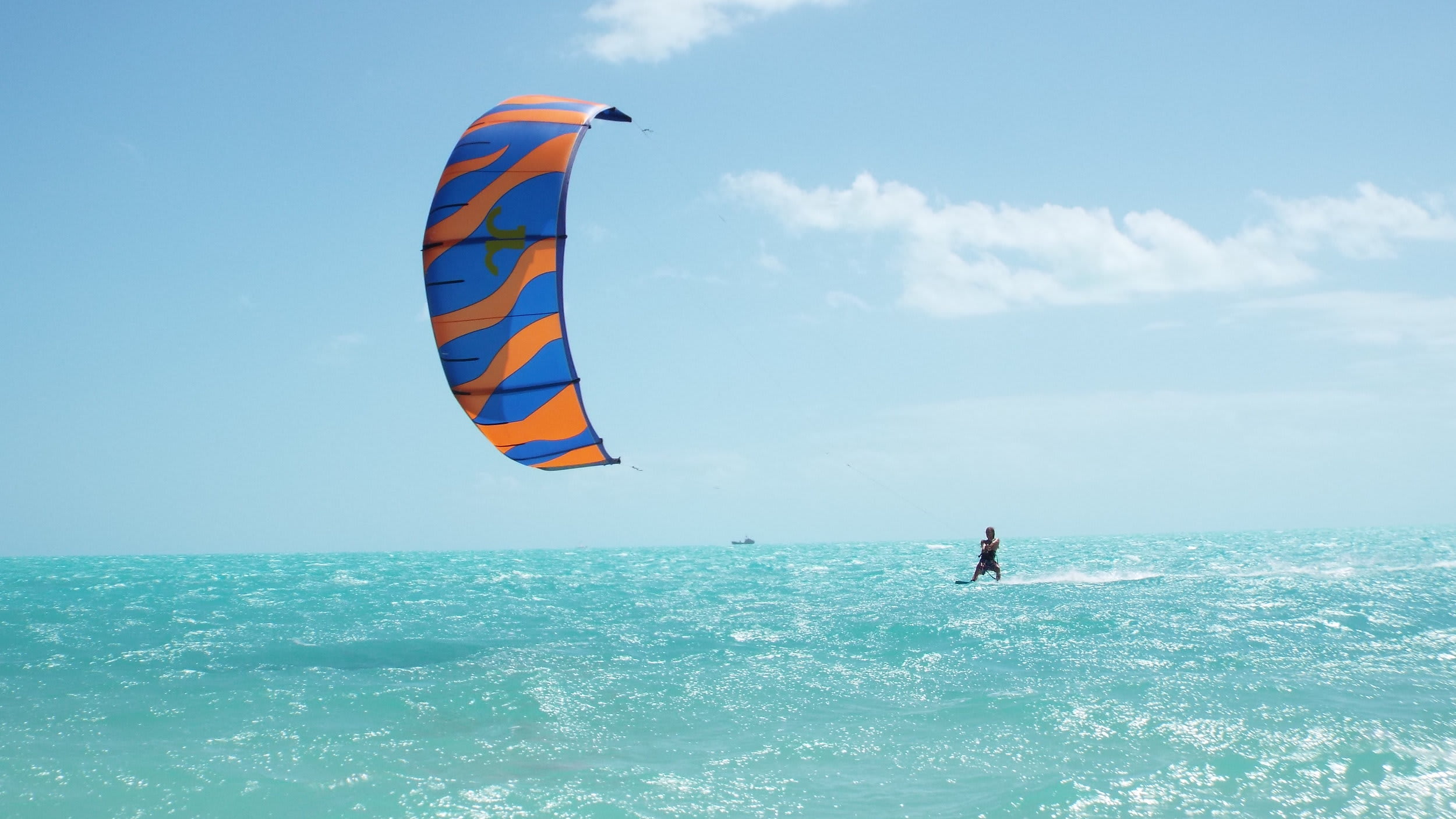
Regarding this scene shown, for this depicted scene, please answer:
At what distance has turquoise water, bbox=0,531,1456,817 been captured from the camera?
24.8 feet

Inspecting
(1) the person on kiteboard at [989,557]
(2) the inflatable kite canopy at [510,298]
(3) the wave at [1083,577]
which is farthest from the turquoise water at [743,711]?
(3) the wave at [1083,577]

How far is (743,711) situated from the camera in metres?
10.1

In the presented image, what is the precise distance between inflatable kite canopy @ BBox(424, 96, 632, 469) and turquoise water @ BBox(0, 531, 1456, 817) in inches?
108

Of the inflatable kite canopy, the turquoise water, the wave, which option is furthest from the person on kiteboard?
the inflatable kite canopy

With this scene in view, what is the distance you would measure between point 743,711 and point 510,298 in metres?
4.75

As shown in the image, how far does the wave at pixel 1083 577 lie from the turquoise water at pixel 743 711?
7171 mm

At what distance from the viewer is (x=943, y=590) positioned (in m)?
24.5

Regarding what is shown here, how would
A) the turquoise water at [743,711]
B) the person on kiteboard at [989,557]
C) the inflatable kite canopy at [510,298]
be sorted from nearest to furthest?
the turquoise water at [743,711] < the inflatable kite canopy at [510,298] < the person on kiteboard at [989,557]

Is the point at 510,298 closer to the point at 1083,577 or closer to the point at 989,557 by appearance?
the point at 989,557

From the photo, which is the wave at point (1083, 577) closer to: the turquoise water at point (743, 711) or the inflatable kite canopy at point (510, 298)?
the turquoise water at point (743, 711)

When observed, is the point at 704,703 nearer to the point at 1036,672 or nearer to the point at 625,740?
the point at 625,740

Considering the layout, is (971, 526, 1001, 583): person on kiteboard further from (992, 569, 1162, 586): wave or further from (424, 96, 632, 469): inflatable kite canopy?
(424, 96, 632, 469): inflatable kite canopy

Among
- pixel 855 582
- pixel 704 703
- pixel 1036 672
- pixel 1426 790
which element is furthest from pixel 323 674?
pixel 855 582

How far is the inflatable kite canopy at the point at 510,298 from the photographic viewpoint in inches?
343
